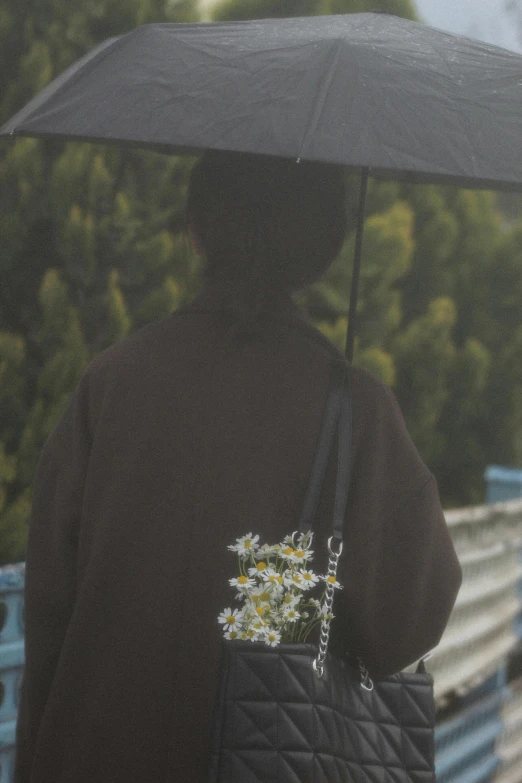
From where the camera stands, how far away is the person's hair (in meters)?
1.94

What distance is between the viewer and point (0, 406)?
14.2 ft

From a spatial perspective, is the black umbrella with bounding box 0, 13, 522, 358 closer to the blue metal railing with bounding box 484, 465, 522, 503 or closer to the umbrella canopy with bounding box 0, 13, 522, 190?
the umbrella canopy with bounding box 0, 13, 522, 190

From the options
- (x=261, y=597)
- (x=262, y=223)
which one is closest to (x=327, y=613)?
(x=261, y=597)

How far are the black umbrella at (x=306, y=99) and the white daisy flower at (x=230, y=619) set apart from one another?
58 cm

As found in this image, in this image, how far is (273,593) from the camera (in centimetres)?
179

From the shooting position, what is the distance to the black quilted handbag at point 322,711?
1.74 m

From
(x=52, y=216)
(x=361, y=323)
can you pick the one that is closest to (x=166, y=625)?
(x=52, y=216)

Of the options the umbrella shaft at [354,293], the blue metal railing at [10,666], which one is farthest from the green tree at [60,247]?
the umbrella shaft at [354,293]

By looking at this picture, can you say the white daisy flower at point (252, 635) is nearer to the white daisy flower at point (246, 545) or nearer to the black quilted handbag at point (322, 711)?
the black quilted handbag at point (322, 711)

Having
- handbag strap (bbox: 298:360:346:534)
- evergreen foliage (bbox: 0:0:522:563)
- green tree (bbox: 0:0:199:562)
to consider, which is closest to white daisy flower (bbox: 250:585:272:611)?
handbag strap (bbox: 298:360:346:534)

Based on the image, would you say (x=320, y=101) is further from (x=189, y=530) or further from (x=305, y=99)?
(x=189, y=530)

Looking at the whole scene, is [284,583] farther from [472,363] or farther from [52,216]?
[472,363]

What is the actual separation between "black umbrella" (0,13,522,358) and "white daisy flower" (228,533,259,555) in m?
0.48

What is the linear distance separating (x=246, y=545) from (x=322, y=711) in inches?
10.9
